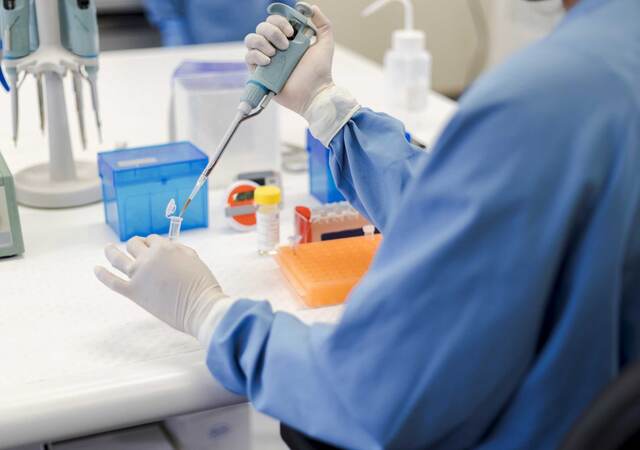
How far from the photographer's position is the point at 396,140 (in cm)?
118

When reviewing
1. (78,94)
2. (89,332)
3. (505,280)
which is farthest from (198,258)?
(78,94)

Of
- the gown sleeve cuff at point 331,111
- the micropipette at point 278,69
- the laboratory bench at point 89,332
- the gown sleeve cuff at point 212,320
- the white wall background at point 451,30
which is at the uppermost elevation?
the micropipette at point 278,69

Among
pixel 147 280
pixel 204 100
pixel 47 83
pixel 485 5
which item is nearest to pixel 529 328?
pixel 147 280

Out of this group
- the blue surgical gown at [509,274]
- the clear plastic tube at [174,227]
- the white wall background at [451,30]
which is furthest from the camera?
the white wall background at [451,30]

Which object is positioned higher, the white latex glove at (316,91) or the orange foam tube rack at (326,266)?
the white latex glove at (316,91)

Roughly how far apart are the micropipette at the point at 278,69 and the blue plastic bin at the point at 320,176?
0.75 ft

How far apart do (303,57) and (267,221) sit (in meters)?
0.26

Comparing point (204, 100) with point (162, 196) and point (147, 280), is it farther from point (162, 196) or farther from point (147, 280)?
point (147, 280)

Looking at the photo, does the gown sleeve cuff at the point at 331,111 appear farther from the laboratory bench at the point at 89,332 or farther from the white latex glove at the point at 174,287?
the white latex glove at the point at 174,287

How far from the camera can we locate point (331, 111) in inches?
46.8

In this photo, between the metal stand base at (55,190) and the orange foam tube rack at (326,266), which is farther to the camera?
the metal stand base at (55,190)

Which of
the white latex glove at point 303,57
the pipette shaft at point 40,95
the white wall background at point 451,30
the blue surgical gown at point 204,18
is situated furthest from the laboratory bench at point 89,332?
the white wall background at point 451,30

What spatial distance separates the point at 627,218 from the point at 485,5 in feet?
10.7

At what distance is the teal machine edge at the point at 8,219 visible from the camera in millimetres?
1177
